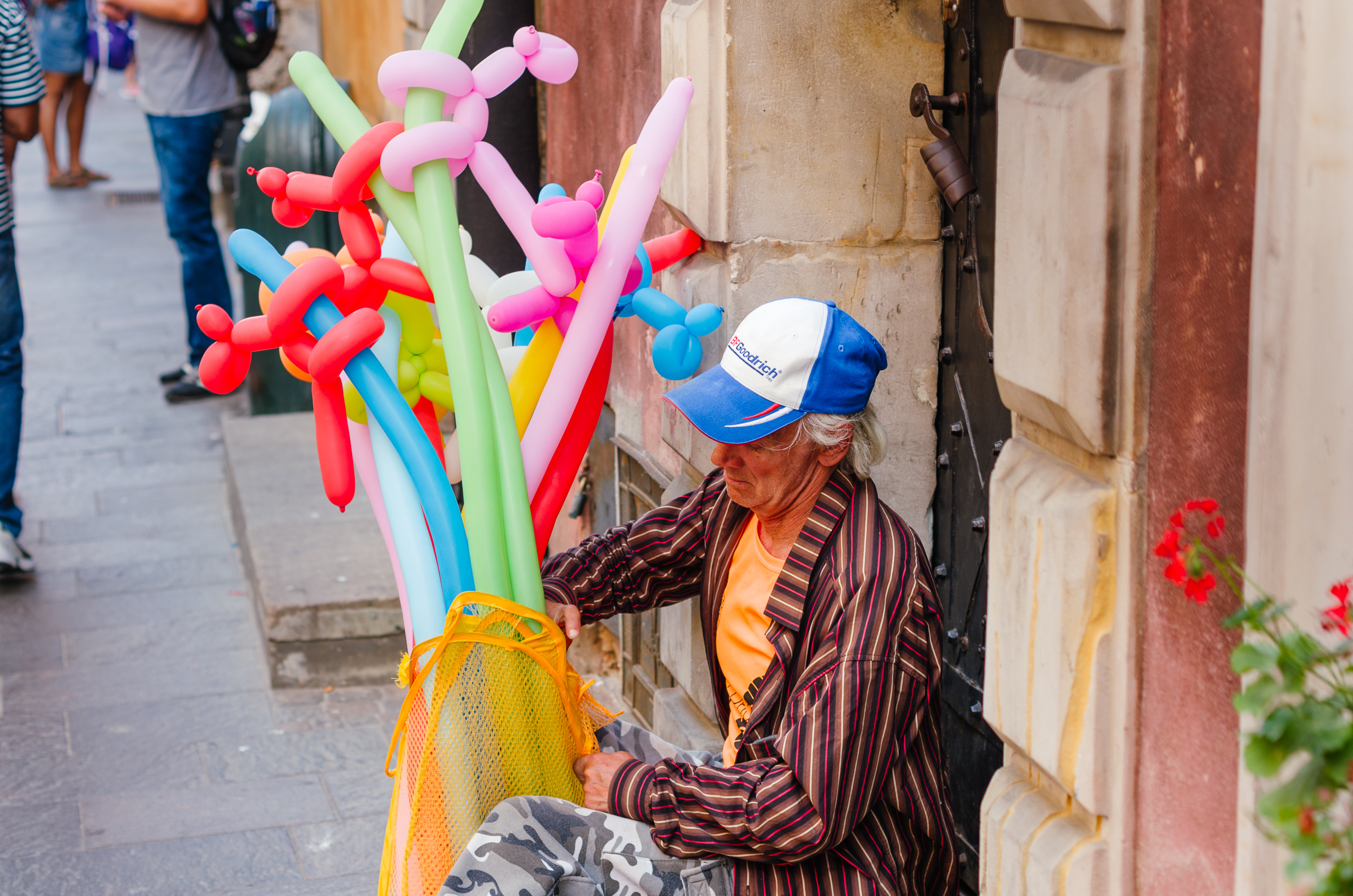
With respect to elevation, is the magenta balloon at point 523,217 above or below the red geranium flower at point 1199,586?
above

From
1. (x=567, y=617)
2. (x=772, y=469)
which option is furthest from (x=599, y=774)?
(x=772, y=469)

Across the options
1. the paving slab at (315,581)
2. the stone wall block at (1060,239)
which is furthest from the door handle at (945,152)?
the paving slab at (315,581)

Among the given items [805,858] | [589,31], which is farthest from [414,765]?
[589,31]

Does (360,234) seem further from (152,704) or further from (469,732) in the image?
(152,704)

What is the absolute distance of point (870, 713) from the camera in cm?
210

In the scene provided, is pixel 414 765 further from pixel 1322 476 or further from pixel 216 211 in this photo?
pixel 216 211

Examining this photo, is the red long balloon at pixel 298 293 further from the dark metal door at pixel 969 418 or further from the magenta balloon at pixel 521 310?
the dark metal door at pixel 969 418

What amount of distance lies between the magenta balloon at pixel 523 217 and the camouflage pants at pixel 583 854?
0.88 m

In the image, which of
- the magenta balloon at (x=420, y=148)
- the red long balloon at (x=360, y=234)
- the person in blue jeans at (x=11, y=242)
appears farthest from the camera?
the person in blue jeans at (x=11, y=242)

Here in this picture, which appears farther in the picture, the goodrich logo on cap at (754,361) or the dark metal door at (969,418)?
the dark metal door at (969,418)

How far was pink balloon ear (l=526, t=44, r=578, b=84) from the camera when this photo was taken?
8.32 ft

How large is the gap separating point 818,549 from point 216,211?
12069 mm

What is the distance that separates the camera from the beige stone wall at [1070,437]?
174 cm

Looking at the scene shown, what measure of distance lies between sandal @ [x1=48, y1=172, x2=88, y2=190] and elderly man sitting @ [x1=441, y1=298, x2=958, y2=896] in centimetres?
1394
